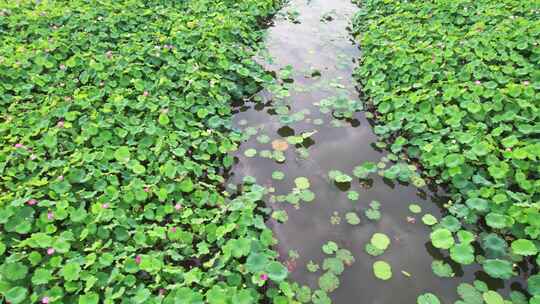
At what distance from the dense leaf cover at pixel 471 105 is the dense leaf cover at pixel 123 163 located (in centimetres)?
238

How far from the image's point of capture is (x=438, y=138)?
5336 mm

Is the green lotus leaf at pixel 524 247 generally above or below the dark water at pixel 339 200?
above

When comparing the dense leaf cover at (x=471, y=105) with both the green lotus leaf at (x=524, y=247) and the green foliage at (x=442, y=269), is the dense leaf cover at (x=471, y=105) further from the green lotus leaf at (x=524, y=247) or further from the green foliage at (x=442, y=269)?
the green foliage at (x=442, y=269)

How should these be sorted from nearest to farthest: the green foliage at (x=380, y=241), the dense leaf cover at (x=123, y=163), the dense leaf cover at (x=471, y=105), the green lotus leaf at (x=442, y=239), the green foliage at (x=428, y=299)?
the dense leaf cover at (x=123, y=163), the green foliage at (x=428, y=299), the green lotus leaf at (x=442, y=239), the dense leaf cover at (x=471, y=105), the green foliage at (x=380, y=241)

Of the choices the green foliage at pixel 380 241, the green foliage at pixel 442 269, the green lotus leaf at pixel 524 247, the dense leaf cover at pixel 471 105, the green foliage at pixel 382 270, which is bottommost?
the green foliage at pixel 382 270

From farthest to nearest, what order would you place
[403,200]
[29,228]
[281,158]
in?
[281,158] → [403,200] → [29,228]

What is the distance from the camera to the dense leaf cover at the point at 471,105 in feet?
14.1

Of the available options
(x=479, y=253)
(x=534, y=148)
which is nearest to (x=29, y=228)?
(x=479, y=253)

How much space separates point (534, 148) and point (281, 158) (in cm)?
329

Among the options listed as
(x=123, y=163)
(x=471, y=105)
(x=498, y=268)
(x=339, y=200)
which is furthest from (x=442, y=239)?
(x=123, y=163)

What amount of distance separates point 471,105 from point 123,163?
4943mm

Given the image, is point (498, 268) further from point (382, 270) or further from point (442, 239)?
point (382, 270)

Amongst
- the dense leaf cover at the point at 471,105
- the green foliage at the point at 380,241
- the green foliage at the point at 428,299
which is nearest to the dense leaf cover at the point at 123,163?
the green foliage at the point at 380,241

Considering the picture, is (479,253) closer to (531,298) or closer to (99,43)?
(531,298)
